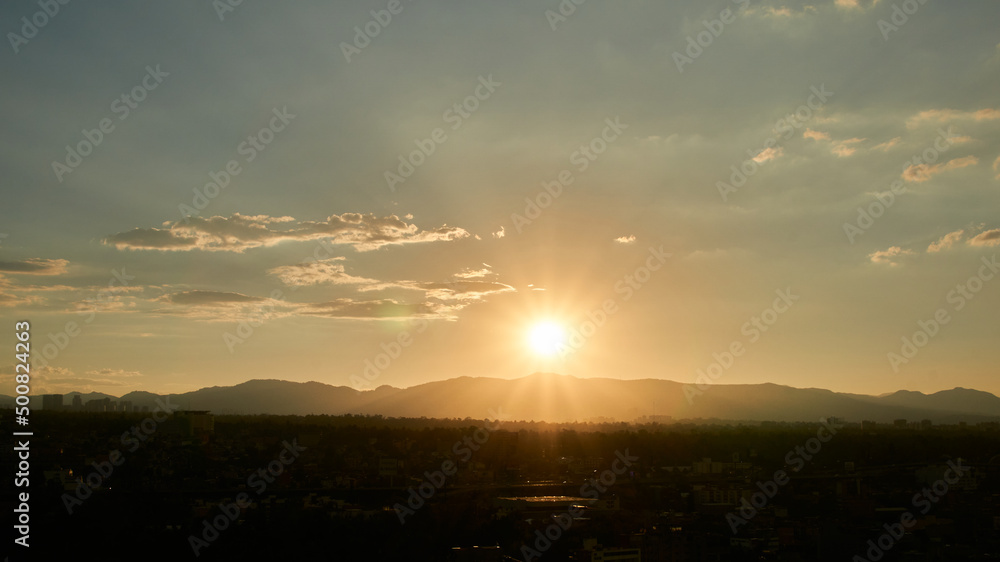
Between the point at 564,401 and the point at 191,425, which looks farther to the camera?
the point at 564,401

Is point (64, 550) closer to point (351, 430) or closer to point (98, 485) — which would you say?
point (98, 485)

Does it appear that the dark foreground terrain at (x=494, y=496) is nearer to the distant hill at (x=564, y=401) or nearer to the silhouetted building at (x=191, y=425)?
the silhouetted building at (x=191, y=425)

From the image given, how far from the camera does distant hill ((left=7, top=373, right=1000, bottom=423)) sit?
4788 inches

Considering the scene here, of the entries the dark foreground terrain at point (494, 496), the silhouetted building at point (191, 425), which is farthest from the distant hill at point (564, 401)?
the dark foreground terrain at point (494, 496)

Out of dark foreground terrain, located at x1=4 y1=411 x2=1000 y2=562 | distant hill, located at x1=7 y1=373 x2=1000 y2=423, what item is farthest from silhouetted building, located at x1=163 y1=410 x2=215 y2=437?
distant hill, located at x1=7 y1=373 x2=1000 y2=423

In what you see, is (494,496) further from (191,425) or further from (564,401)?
(564,401)

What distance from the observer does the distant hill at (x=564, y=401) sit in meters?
122

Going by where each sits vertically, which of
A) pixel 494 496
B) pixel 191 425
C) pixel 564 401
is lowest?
pixel 494 496

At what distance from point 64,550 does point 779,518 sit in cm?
1788

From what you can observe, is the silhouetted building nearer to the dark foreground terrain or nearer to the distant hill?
the dark foreground terrain

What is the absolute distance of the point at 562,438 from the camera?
4872 centimetres

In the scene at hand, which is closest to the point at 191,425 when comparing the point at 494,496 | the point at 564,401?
the point at 494,496

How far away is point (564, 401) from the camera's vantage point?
136 metres

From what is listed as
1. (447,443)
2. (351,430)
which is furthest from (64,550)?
(351,430)
